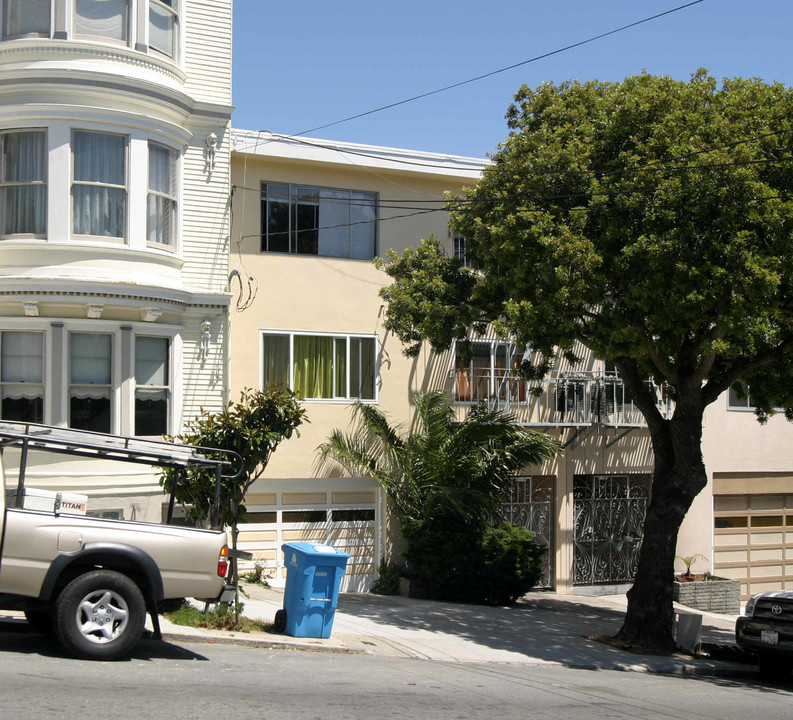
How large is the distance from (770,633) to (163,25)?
12992 millimetres

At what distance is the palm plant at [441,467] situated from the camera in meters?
17.5

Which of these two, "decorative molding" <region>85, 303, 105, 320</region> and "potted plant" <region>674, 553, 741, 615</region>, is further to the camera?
"potted plant" <region>674, 553, 741, 615</region>

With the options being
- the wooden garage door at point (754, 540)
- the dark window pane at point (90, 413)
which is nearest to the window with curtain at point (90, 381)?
the dark window pane at point (90, 413)

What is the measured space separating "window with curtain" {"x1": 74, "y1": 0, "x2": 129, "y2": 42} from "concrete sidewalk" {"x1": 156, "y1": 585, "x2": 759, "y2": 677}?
9.05 m

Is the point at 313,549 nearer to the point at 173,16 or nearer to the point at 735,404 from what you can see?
the point at 173,16

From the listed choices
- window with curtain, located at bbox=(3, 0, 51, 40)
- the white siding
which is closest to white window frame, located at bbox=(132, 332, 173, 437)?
the white siding

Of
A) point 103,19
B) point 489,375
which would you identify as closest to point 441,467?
point 489,375

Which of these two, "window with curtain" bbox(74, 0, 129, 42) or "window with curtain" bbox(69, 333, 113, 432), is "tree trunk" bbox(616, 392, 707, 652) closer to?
"window with curtain" bbox(69, 333, 113, 432)

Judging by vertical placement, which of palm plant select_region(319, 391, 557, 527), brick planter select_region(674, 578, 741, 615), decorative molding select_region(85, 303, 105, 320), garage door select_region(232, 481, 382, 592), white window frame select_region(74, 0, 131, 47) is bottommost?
brick planter select_region(674, 578, 741, 615)

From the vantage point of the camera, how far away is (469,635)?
1412 cm

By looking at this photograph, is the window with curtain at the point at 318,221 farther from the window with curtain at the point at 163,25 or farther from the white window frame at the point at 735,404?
the white window frame at the point at 735,404

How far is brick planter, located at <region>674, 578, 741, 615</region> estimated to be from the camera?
66.3 feet

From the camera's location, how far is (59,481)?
14.6m

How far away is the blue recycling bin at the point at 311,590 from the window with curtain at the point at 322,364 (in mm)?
6251
